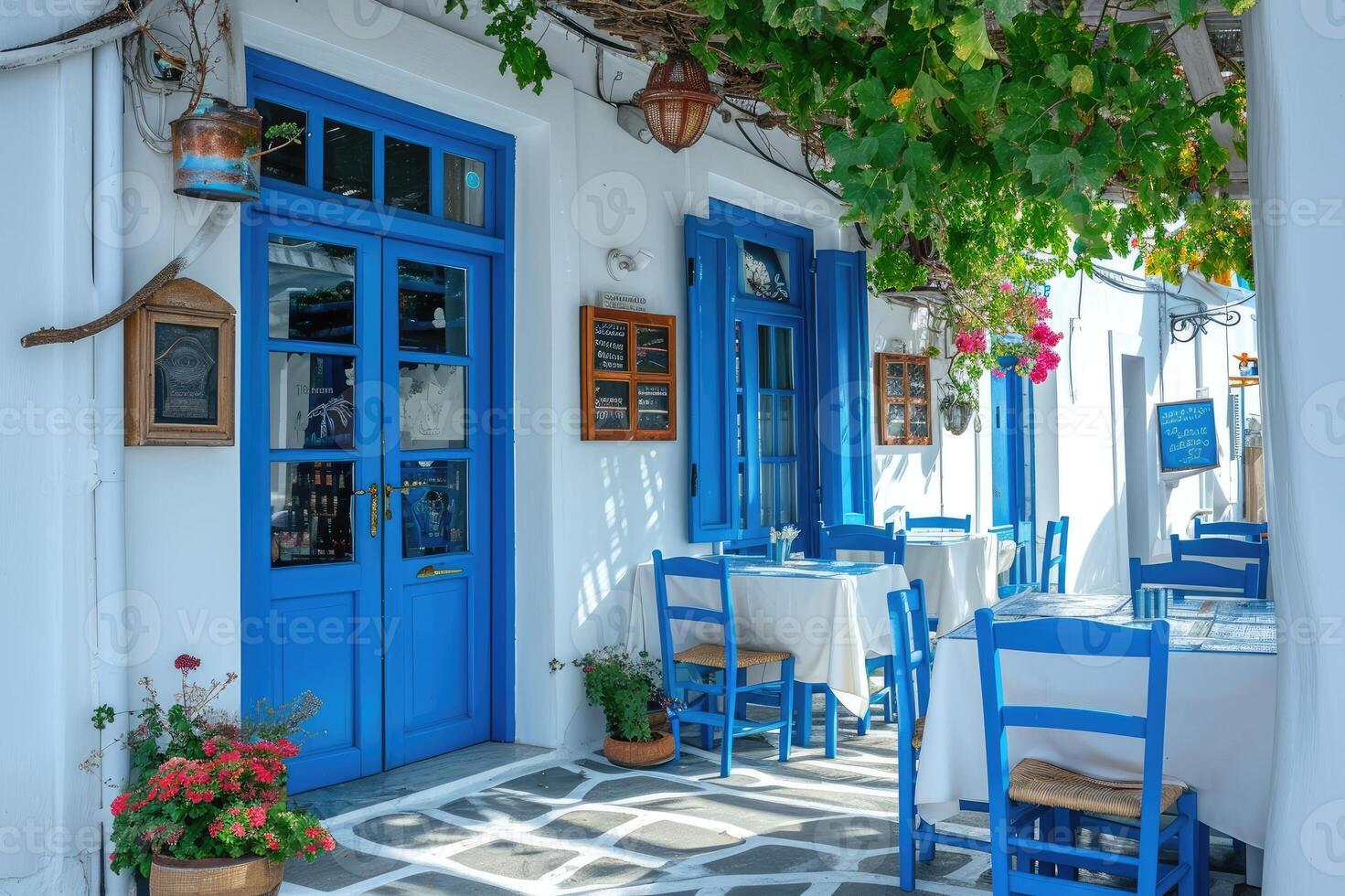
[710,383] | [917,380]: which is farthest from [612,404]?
[917,380]

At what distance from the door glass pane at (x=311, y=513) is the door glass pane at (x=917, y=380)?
187 inches

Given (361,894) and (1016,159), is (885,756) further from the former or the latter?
(1016,159)

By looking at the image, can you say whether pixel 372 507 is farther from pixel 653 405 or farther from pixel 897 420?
pixel 897 420

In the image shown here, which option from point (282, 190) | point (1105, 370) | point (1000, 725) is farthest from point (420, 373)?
point (1105, 370)

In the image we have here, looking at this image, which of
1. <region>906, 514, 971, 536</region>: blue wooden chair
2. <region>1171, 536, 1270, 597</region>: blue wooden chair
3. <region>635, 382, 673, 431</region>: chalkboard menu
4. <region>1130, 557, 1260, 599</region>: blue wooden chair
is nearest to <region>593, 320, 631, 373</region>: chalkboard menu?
<region>635, 382, 673, 431</region>: chalkboard menu

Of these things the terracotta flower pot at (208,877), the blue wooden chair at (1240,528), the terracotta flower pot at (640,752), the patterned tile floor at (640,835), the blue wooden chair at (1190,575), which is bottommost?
the patterned tile floor at (640,835)

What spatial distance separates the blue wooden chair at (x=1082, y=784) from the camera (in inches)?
111

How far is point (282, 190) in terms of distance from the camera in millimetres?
4484

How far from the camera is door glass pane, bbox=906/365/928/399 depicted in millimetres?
8406

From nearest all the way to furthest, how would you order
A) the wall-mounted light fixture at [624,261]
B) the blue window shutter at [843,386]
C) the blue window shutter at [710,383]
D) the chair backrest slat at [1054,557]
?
1. the wall-mounted light fixture at [624,261]
2. the blue window shutter at [710,383]
3. the blue window shutter at [843,386]
4. the chair backrest slat at [1054,557]

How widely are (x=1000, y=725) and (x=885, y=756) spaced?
2.51 m

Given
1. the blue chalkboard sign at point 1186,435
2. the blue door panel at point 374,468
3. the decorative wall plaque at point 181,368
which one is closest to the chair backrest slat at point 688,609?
the blue door panel at point 374,468

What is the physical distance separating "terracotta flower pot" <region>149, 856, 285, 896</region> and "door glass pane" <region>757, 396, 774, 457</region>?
4305 mm

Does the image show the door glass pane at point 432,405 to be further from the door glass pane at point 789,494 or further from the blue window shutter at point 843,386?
the blue window shutter at point 843,386
